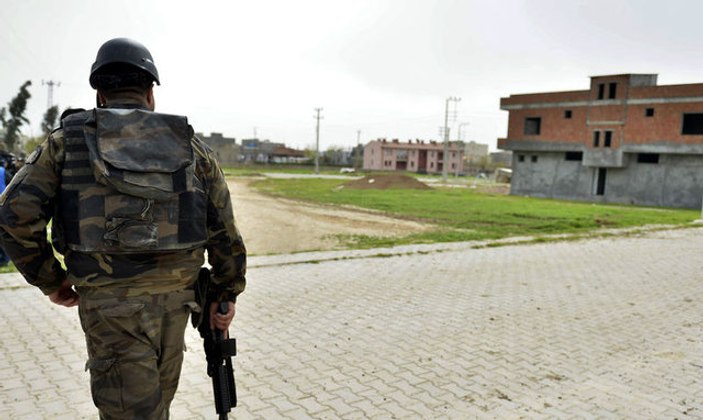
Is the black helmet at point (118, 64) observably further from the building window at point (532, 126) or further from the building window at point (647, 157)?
the building window at point (532, 126)

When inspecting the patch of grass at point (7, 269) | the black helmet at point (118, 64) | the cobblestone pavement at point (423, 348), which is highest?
the black helmet at point (118, 64)

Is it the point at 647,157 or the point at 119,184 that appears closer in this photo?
the point at 119,184

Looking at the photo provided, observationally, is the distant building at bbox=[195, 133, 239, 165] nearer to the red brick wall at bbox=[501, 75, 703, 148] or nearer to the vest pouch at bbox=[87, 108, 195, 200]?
the red brick wall at bbox=[501, 75, 703, 148]

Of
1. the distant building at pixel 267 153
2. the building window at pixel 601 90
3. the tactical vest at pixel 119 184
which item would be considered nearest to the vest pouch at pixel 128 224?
the tactical vest at pixel 119 184

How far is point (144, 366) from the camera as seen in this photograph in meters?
2.06

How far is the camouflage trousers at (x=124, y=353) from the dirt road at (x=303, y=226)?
8323 millimetres

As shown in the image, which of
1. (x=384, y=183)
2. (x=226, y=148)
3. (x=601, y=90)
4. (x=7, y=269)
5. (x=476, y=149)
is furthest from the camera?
(x=476, y=149)

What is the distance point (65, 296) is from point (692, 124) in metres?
41.9

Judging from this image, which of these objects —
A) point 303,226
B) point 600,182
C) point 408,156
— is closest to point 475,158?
point 408,156

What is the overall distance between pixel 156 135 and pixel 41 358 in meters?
3.16

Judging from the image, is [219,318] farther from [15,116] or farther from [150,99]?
[15,116]

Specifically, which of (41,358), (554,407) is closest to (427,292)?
(554,407)

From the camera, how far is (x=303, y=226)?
50.6ft

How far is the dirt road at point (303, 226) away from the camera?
11891 mm
